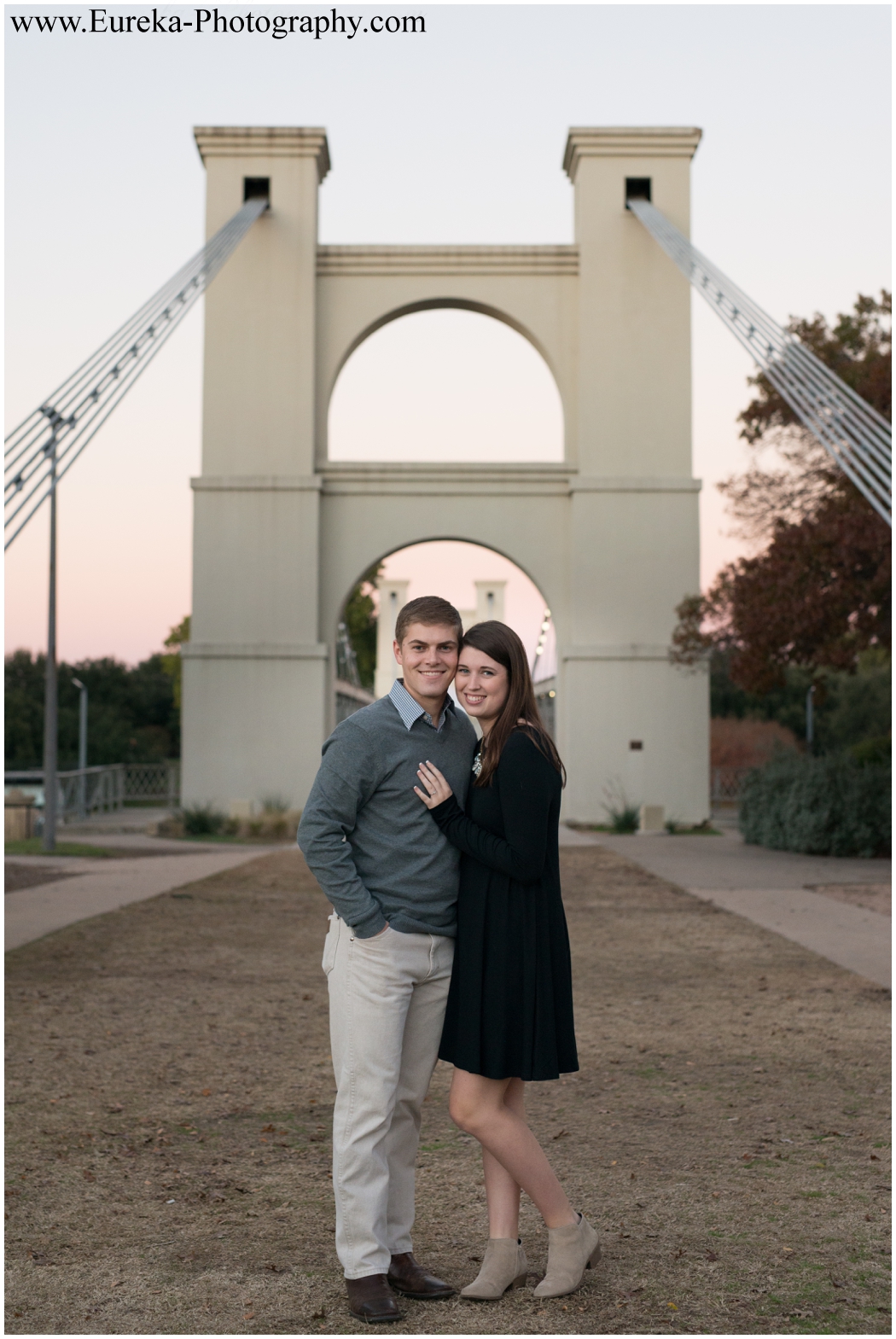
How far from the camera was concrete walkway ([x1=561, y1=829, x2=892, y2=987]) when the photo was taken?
8.81 metres

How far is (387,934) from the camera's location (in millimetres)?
3125

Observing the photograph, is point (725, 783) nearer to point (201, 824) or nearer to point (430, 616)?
point (201, 824)

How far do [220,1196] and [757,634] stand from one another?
1191 cm

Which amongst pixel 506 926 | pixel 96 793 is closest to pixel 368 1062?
pixel 506 926

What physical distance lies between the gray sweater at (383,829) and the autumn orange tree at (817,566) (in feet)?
35.7

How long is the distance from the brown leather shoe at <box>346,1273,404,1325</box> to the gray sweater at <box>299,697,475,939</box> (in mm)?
782

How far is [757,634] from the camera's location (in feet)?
49.1

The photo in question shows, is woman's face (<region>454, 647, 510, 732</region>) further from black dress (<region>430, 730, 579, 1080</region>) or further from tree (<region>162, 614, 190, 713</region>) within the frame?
tree (<region>162, 614, 190, 713</region>)

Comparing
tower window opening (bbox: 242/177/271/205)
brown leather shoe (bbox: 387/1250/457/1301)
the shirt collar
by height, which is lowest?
brown leather shoe (bbox: 387/1250/457/1301)

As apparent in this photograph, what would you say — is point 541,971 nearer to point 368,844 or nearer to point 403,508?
point 368,844

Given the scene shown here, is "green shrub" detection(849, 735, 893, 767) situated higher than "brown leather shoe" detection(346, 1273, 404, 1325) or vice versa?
"green shrub" detection(849, 735, 893, 767)

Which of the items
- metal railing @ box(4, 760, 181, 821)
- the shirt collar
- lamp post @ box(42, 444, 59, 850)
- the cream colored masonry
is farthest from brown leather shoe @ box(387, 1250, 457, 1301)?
metal railing @ box(4, 760, 181, 821)

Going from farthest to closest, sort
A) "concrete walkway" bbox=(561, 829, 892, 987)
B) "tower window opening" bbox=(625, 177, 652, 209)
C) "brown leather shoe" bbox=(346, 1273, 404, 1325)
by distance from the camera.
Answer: "tower window opening" bbox=(625, 177, 652, 209) < "concrete walkway" bbox=(561, 829, 892, 987) < "brown leather shoe" bbox=(346, 1273, 404, 1325)

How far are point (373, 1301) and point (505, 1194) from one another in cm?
40
